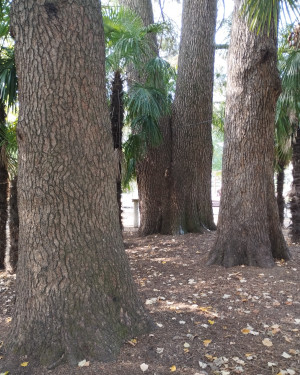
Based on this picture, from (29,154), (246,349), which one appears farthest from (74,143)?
(246,349)

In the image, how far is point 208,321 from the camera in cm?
356

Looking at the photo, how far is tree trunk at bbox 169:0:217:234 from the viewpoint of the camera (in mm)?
7699

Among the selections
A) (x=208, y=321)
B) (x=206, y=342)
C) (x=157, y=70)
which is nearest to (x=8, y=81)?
(x=157, y=70)

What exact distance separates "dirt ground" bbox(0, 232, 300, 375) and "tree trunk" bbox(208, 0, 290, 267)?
34 centimetres

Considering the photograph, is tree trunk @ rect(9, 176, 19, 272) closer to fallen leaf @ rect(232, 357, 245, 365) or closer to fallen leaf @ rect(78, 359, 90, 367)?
fallen leaf @ rect(78, 359, 90, 367)

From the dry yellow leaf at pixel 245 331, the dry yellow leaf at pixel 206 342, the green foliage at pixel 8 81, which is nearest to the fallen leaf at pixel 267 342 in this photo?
the dry yellow leaf at pixel 245 331

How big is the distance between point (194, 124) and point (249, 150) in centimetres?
270

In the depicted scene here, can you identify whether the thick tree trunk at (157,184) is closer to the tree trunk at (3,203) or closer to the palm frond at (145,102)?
the palm frond at (145,102)

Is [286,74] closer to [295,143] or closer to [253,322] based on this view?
[295,143]

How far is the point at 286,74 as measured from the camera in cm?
641

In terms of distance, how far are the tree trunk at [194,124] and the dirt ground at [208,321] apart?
6.37 ft

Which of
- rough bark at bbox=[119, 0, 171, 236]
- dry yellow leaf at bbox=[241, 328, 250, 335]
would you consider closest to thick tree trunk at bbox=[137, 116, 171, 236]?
rough bark at bbox=[119, 0, 171, 236]

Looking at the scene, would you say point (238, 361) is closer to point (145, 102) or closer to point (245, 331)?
point (245, 331)

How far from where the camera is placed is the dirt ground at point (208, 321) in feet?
9.18
